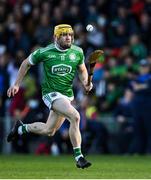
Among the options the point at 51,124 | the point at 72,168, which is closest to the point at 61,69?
the point at 51,124

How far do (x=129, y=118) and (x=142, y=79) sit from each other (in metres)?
1.55

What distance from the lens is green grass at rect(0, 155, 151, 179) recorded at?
14359 millimetres

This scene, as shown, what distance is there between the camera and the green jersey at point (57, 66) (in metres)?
15.8

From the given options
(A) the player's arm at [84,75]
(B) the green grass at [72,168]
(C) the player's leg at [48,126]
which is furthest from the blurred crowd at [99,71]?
(A) the player's arm at [84,75]

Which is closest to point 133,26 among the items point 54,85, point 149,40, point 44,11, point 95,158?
point 149,40

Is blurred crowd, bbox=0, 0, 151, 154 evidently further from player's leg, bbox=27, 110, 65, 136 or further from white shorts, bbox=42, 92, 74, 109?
white shorts, bbox=42, 92, 74, 109

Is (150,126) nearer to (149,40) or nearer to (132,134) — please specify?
(132,134)

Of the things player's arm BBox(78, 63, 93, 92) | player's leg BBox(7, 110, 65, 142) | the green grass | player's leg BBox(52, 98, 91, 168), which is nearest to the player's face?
player's arm BBox(78, 63, 93, 92)

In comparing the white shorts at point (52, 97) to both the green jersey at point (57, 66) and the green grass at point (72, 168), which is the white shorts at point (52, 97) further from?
the green grass at point (72, 168)

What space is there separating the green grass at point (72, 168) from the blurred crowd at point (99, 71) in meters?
1.48

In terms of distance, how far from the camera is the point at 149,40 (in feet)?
80.7

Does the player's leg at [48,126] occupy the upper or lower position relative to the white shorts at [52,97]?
lower

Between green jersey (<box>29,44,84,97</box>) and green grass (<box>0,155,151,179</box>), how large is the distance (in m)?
1.41

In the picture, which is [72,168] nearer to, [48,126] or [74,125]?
[48,126]
